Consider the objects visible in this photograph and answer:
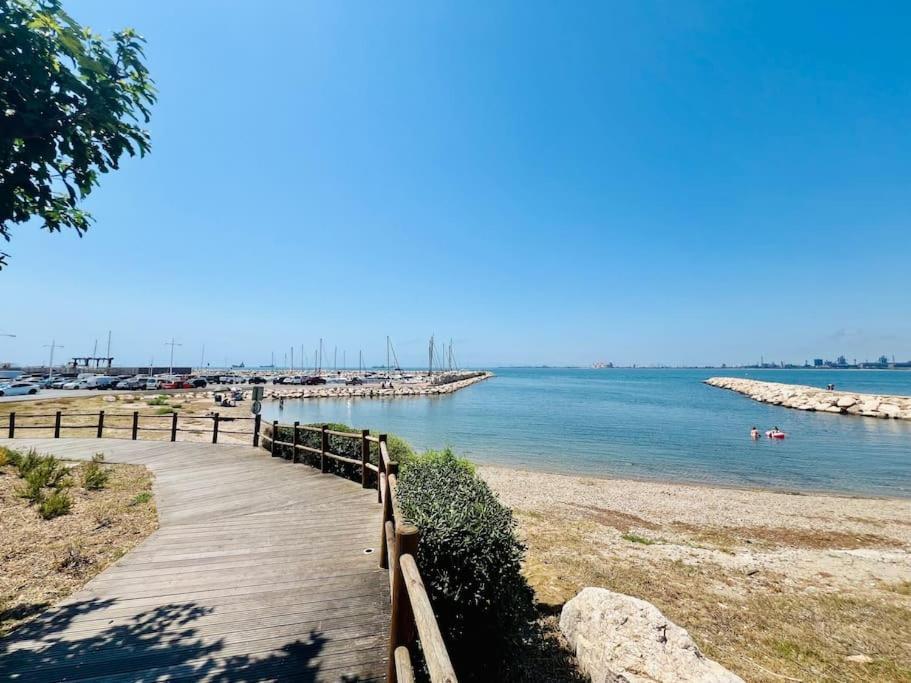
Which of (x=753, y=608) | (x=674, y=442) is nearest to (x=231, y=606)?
(x=753, y=608)

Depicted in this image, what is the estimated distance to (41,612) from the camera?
399cm

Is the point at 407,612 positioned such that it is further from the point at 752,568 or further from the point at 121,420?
the point at 121,420

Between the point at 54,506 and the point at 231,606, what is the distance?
17.8 ft

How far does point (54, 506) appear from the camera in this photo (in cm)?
679

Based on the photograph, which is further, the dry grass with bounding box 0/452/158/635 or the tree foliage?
the dry grass with bounding box 0/452/158/635

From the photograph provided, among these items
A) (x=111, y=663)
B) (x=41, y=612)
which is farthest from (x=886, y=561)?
(x=41, y=612)

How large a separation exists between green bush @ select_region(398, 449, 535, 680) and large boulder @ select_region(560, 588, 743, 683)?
2.45ft

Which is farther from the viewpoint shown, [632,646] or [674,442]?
[674,442]

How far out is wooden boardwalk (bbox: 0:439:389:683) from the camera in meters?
3.23

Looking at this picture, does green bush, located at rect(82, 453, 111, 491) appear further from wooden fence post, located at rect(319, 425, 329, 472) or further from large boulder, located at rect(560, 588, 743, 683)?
large boulder, located at rect(560, 588, 743, 683)

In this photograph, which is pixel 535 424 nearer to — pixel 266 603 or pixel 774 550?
pixel 774 550

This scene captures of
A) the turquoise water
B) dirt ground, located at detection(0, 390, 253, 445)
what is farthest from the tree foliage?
the turquoise water

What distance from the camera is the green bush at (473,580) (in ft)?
11.9

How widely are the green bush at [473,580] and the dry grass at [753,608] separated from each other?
2.28 m
